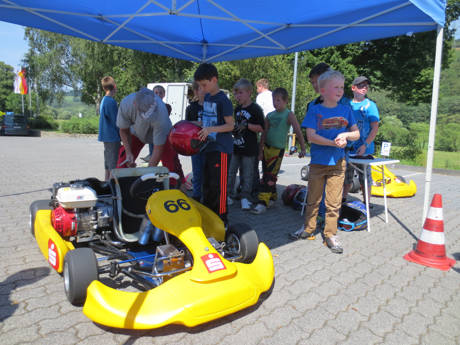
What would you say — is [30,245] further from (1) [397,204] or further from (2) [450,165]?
(2) [450,165]

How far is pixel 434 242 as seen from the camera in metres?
3.59

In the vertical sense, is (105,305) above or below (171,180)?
below

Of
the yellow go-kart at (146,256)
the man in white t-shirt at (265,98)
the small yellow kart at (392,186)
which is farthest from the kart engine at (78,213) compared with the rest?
the small yellow kart at (392,186)

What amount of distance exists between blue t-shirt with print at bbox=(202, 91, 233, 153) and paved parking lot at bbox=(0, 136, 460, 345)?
52.6 inches

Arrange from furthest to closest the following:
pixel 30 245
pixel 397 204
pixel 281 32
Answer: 1. pixel 397 204
2. pixel 281 32
3. pixel 30 245

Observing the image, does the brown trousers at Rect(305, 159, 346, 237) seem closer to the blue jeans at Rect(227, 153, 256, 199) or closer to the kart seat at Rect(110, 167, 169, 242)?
the blue jeans at Rect(227, 153, 256, 199)

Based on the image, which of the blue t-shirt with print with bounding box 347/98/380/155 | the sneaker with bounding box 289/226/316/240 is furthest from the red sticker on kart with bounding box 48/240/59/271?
the blue t-shirt with print with bounding box 347/98/380/155

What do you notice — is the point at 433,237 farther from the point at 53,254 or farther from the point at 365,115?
the point at 53,254

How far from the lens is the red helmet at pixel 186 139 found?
3.43m

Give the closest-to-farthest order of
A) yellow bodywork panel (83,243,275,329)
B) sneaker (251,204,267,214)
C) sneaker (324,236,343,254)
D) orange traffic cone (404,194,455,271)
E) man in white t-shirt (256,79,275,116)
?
yellow bodywork panel (83,243,275,329) < orange traffic cone (404,194,455,271) < sneaker (324,236,343,254) < sneaker (251,204,267,214) < man in white t-shirt (256,79,275,116)

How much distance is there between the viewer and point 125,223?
3467mm

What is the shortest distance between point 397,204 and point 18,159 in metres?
10.8

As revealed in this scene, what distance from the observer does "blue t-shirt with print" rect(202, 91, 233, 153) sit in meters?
3.77

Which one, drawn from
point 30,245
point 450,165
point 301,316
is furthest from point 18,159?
point 450,165
